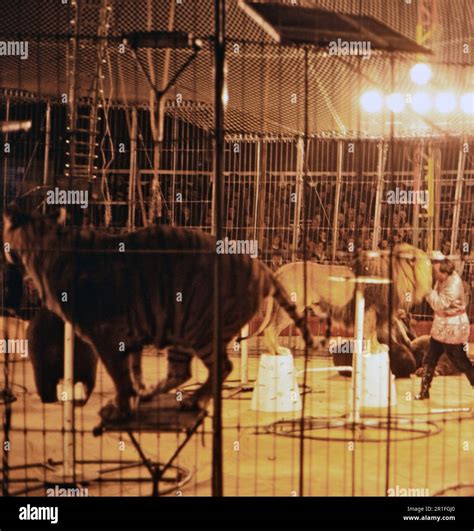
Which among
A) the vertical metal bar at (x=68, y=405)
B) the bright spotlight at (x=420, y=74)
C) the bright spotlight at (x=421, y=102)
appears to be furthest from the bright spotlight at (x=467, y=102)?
the vertical metal bar at (x=68, y=405)

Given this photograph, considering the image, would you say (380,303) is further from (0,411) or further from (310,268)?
(0,411)

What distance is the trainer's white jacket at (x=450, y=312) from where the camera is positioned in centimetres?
844

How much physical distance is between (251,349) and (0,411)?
452cm

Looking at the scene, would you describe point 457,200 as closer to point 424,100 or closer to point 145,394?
point 424,100

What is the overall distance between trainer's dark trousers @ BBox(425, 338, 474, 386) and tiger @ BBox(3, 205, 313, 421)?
2.62 m

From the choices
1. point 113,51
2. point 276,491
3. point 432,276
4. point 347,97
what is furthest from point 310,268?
point 276,491

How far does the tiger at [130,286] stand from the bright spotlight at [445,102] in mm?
3584

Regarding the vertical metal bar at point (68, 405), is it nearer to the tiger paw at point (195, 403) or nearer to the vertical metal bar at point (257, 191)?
the tiger paw at point (195, 403)

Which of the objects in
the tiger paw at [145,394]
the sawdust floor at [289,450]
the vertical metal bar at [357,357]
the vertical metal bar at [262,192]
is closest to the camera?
the sawdust floor at [289,450]

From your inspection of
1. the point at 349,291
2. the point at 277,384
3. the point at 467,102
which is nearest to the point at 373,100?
the point at 467,102

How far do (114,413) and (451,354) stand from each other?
378 centimetres

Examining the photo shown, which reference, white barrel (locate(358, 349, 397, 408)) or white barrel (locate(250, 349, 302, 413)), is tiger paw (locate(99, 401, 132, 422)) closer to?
white barrel (locate(250, 349, 302, 413))

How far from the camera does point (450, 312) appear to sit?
8414 mm

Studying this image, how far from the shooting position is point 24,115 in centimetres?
1138
